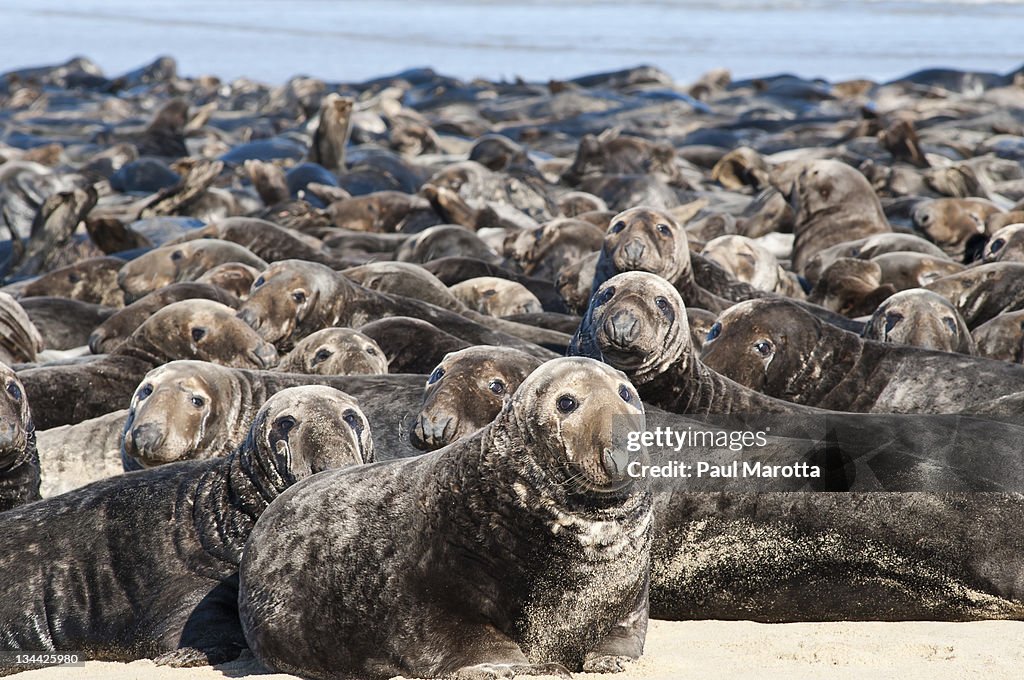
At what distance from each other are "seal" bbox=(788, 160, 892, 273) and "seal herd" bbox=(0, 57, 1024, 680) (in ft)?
0.12

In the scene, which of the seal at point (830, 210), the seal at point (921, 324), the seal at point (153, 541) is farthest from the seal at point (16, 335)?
the seal at point (830, 210)

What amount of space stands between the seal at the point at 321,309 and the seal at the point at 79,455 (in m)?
1.76

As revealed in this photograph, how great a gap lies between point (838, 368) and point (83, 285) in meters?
7.24

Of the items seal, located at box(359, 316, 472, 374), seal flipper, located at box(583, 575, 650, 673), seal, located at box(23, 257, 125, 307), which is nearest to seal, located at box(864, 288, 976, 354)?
seal, located at box(359, 316, 472, 374)

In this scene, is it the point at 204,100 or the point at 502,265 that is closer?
the point at 502,265

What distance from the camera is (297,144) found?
23625mm

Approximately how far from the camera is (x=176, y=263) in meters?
12.0

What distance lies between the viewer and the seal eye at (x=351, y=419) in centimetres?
593

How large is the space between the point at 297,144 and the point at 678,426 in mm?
18315

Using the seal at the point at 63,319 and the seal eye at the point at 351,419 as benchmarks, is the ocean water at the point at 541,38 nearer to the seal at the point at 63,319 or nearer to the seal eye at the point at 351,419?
the seal at the point at 63,319

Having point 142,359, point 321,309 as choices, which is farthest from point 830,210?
point 142,359

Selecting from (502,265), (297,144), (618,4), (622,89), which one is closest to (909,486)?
(502,265)

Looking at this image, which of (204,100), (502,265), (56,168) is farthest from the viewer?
(204,100)

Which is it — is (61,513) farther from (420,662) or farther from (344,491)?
(420,662)
